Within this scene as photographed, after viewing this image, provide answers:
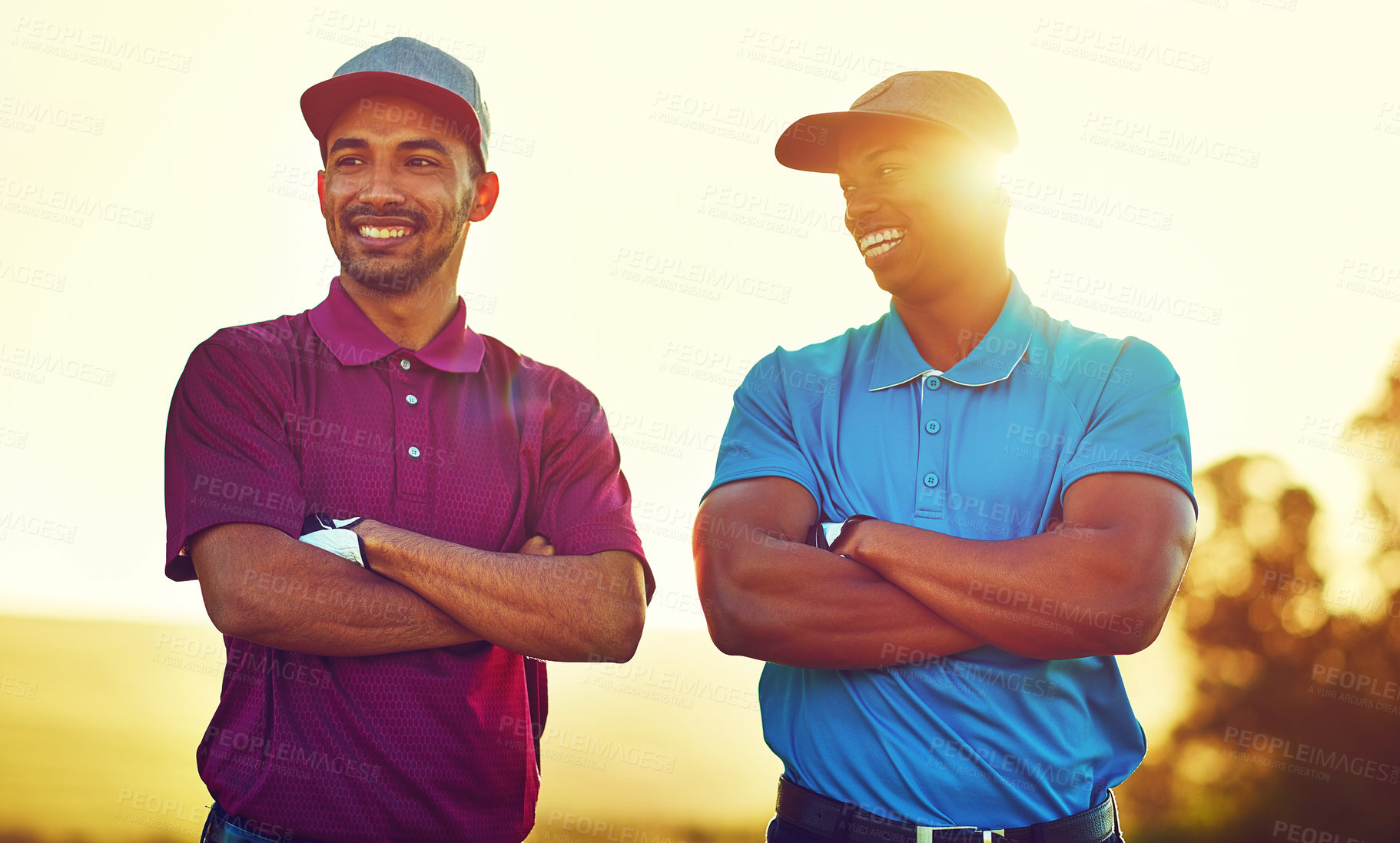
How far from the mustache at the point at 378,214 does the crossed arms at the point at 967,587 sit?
→ 1.23m

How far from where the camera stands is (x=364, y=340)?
118 inches

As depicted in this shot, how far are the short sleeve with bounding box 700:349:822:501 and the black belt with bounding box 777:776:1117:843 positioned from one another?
0.77 meters

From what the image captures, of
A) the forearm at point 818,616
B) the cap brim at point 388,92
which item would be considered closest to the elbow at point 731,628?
the forearm at point 818,616

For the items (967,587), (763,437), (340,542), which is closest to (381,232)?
(340,542)

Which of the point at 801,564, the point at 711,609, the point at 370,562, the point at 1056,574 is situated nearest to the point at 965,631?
the point at 1056,574

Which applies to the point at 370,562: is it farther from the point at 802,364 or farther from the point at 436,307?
the point at 802,364

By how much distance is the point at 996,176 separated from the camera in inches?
125

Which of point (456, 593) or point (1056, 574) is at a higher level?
point (1056, 574)

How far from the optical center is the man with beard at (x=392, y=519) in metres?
2.59

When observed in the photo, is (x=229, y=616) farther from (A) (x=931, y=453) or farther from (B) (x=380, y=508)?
(A) (x=931, y=453)

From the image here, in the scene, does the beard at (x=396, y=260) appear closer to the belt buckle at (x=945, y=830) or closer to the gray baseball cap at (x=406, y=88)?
the gray baseball cap at (x=406, y=88)

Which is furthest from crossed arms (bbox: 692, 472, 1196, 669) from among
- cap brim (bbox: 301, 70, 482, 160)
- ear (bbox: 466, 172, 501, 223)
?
cap brim (bbox: 301, 70, 482, 160)

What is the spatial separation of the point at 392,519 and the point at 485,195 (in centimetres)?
104

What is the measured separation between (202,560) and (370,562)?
0.40m
